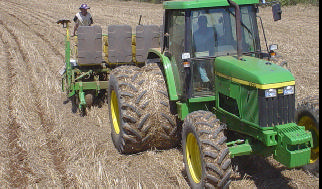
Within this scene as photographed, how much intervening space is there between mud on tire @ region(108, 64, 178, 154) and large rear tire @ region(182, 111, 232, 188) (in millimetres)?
838

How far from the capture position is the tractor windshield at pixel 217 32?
4988 mm

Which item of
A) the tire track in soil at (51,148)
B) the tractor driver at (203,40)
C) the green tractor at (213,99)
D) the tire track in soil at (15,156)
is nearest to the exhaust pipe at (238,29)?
the green tractor at (213,99)

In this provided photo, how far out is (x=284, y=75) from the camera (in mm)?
4297

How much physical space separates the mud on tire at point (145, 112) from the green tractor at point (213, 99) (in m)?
0.01

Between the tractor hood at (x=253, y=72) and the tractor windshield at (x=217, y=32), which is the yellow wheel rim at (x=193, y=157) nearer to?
the tractor hood at (x=253, y=72)

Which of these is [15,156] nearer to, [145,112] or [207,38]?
[145,112]

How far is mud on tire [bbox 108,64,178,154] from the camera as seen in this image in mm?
5500

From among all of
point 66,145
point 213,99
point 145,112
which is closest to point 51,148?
point 66,145

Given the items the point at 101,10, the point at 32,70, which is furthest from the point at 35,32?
the point at 101,10

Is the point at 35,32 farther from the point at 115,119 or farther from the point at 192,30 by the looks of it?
the point at 192,30

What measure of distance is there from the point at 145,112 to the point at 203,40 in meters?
1.26

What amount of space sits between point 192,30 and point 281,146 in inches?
69.1

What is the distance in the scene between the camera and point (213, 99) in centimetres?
507

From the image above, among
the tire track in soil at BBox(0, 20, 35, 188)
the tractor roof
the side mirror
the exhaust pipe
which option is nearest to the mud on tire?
the tractor roof
